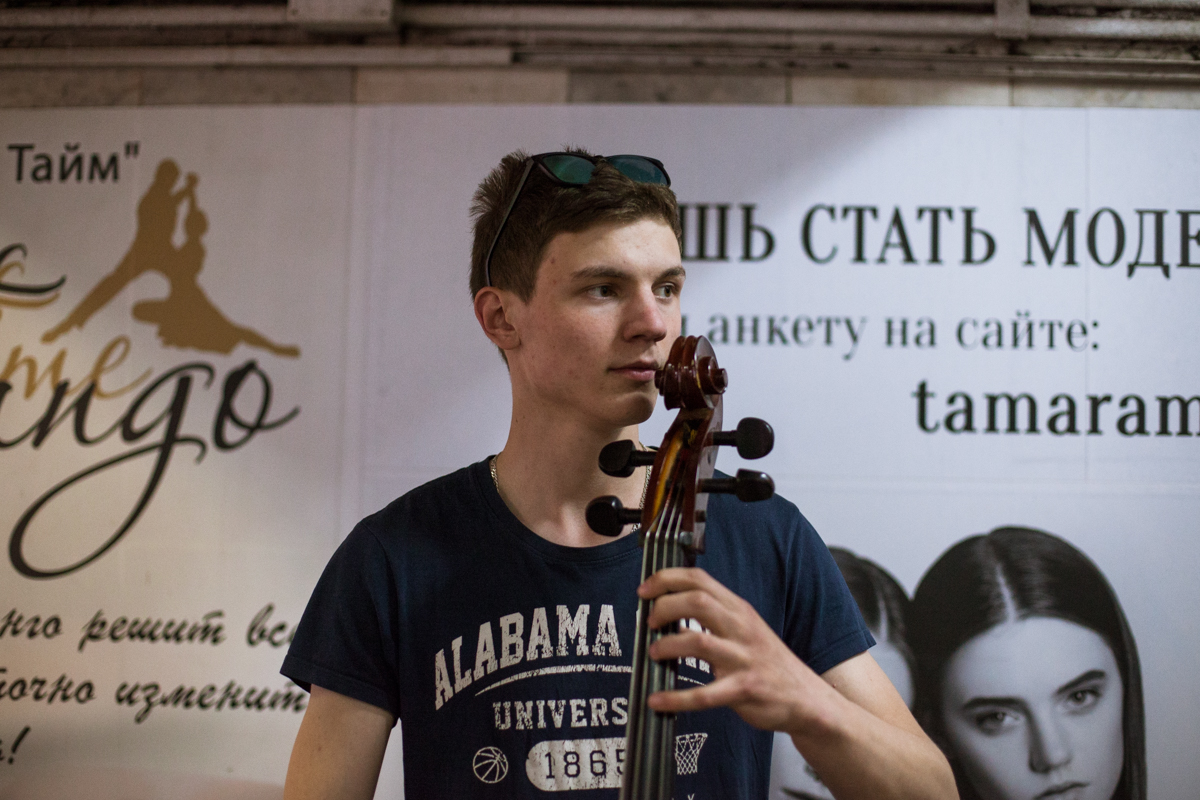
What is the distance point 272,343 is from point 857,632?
6.99ft

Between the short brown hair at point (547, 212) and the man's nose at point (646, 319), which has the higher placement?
the short brown hair at point (547, 212)

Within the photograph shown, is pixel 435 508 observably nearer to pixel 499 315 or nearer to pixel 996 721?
pixel 499 315

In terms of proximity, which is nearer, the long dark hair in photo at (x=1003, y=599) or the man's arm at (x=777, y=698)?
the man's arm at (x=777, y=698)

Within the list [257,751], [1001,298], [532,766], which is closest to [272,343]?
[257,751]

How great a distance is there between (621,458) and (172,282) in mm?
2204

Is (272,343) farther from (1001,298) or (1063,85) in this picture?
(1063,85)

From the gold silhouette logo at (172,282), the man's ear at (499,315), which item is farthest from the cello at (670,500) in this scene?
the gold silhouette logo at (172,282)

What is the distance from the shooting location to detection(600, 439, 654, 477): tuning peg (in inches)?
44.6

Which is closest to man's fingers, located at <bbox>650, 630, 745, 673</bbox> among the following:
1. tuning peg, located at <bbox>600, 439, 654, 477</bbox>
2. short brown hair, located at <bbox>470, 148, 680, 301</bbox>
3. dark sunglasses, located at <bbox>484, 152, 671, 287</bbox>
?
tuning peg, located at <bbox>600, 439, 654, 477</bbox>

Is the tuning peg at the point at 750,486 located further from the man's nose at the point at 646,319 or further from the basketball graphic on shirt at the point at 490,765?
the basketball graphic on shirt at the point at 490,765

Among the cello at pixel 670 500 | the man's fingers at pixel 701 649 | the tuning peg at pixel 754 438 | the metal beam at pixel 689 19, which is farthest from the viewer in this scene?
the metal beam at pixel 689 19

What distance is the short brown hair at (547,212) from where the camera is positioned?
125 centimetres

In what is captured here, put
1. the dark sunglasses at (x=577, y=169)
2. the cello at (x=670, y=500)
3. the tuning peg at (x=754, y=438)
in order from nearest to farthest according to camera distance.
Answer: the cello at (x=670, y=500) < the tuning peg at (x=754, y=438) < the dark sunglasses at (x=577, y=169)

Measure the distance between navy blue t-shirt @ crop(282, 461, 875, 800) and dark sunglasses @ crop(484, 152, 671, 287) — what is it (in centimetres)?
53
